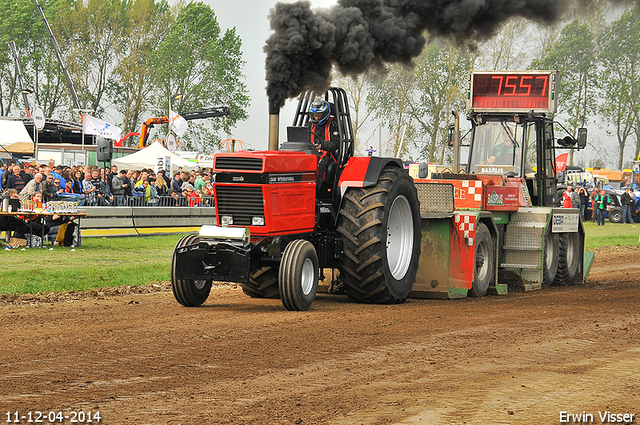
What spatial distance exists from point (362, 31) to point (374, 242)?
2.79 meters

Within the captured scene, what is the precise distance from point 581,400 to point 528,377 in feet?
2.21

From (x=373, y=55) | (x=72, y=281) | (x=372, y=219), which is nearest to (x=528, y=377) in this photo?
(x=372, y=219)

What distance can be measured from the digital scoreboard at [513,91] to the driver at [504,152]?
1.72 feet

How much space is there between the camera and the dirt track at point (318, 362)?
463 cm

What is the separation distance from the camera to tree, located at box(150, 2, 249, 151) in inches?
2018

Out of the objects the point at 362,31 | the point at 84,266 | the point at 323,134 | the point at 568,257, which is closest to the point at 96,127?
the point at 84,266

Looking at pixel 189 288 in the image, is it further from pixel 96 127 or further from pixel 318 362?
pixel 96 127

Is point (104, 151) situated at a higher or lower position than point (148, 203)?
higher

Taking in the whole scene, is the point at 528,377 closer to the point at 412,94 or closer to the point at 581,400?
the point at 581,400

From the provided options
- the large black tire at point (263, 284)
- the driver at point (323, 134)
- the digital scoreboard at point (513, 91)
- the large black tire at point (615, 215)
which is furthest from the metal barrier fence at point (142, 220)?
the large black tire at point (615, 215)

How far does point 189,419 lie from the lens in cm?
436

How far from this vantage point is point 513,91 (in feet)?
44.4

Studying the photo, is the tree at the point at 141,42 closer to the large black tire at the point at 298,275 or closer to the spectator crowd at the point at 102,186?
the spectator crowd at the point at 102,186

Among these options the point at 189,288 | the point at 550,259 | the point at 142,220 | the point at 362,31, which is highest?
the point at 362,31
